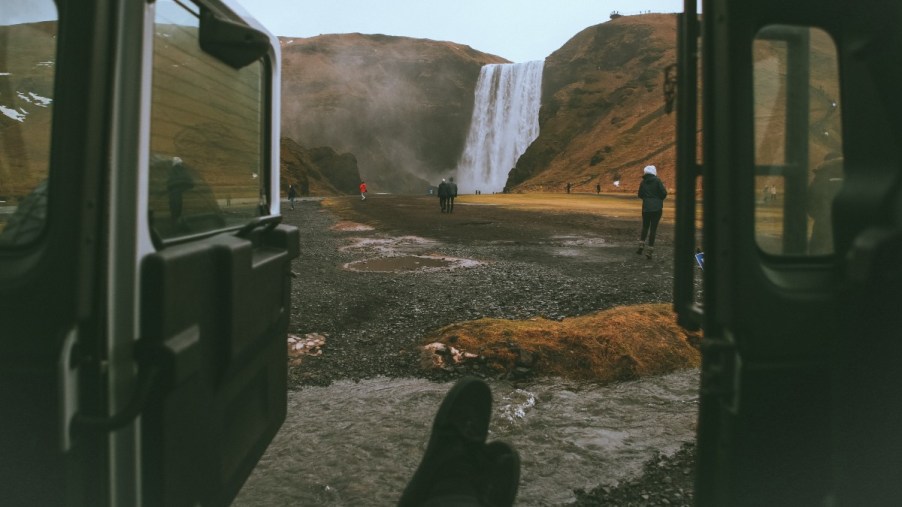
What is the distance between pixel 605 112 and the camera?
8350cm

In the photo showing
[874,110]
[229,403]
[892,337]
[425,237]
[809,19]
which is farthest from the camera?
[425,237]

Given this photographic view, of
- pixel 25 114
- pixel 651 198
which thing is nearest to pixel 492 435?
pixel 25 114

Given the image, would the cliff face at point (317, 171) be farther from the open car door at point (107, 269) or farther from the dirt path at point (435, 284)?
the open car door at point (107, 269)

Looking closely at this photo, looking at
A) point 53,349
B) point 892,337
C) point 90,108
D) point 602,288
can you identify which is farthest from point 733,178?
point 602,288

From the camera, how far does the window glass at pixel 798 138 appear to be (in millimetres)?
1891

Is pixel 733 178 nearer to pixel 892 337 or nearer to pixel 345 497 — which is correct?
pixel 892 337

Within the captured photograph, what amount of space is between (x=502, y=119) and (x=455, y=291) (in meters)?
78.6

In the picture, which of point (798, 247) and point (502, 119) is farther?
point (502, 119)

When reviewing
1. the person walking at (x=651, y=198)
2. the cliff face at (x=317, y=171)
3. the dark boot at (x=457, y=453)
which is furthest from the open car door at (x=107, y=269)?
the cliff face at (x=317, y=171)

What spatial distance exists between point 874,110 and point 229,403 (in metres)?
2.51

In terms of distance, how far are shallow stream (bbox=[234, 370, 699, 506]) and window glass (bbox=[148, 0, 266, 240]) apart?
1529 millimetres

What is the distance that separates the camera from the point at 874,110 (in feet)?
5.70

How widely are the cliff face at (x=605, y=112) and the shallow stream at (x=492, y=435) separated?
5478 cm

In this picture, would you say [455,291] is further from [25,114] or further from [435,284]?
[25,114]
